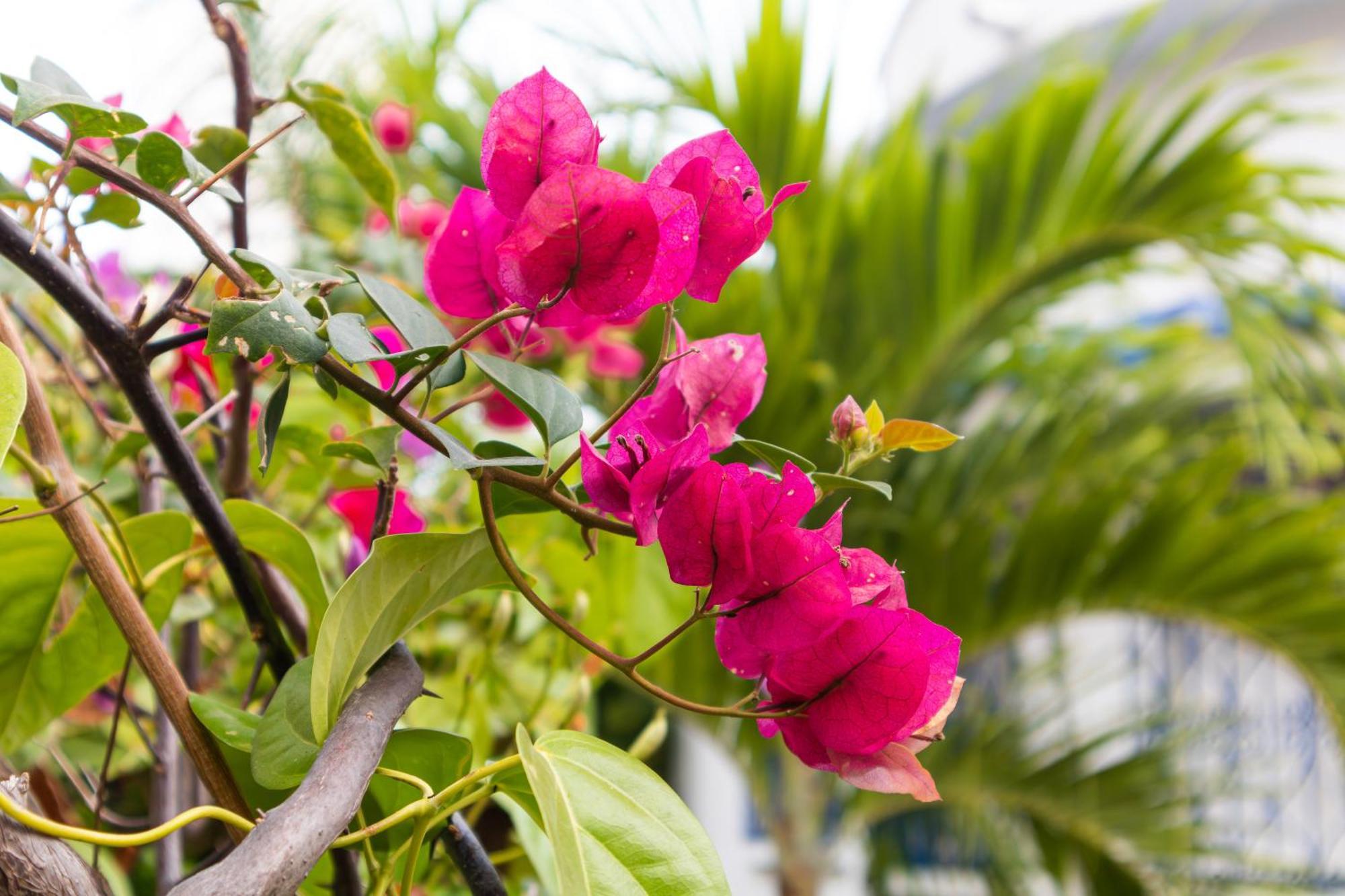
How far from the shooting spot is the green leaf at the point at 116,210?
28cm

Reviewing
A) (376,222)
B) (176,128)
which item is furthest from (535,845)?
(376,222)

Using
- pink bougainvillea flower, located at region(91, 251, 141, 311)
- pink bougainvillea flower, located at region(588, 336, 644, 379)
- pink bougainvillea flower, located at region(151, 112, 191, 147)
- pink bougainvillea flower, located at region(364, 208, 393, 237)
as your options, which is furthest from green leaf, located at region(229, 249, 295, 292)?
pink bougainvillea flower, located at region(588, 336, 644, 379)

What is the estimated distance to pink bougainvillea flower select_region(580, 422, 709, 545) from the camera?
19 cm

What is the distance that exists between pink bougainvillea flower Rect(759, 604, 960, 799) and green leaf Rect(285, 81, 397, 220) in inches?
8.5

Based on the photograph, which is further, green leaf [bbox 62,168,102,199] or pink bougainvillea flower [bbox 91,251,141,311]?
pink bougainvillea flower [bbox 91,251,141,311]

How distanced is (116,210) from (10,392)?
0.12m

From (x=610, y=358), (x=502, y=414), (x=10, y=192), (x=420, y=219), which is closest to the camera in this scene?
(x=10, y=192)

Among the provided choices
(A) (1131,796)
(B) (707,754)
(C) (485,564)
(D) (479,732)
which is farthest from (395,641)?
(B) (707,754)

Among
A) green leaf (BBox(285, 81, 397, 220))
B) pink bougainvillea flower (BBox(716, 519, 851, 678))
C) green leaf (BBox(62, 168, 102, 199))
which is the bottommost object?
pink bougainvillea flower (BBox(716, 519, 851, 678))

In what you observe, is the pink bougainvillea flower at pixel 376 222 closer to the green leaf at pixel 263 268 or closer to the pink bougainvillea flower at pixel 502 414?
the pink bougainvillea flower at pixel 502 414

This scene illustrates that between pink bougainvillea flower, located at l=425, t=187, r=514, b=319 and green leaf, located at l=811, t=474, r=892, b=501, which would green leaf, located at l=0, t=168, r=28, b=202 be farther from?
green leaf, located at l=811, t=474, r=892, b=501

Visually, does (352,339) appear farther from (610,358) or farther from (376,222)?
(610,358)

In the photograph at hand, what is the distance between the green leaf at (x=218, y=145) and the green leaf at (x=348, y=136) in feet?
0.07

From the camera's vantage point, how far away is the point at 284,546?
284 millimetres
